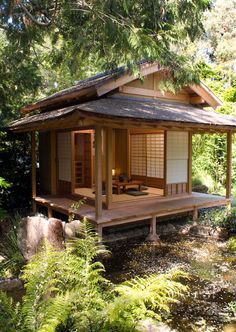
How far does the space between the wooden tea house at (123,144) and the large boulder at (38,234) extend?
2106 mm

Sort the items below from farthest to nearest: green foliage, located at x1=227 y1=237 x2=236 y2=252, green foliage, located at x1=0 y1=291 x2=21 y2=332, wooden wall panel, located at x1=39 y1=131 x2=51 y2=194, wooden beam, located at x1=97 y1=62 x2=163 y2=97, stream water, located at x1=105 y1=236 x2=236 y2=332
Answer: wooden wall panel, located at x1=39 y1=131 x2=51 y2=194, wooden beam, located at x1=97 y1=62 x2=163 y2=97, green foliage, located at x1=227 y1=237 x2=236 y2=252, stream water, located at x1=105 y1=236 x2=236 y2=332, green foliage, located at x1=0 y1=291 x2=21 y2=332

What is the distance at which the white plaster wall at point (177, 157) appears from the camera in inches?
387

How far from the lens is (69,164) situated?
9664 mm

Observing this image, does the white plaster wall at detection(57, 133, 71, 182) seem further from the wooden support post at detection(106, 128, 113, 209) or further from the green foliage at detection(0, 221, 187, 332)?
the green foliage at detection(0, 221, 187, 332)

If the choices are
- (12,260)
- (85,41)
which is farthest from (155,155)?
(12,260)

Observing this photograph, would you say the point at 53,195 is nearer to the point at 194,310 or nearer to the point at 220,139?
the point at 194,310

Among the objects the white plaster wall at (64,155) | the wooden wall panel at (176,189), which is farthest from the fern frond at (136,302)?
the white plaster wall at (64,155)

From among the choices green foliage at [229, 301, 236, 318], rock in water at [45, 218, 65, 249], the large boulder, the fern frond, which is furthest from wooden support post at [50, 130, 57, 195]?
the fern frond

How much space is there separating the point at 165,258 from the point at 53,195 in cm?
472

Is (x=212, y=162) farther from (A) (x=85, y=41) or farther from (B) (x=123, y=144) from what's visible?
(A) (x=85, y=41)

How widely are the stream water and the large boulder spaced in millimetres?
1520

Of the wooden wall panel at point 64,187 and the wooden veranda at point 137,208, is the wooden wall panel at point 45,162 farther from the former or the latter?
the wooden veranda at point 137,208

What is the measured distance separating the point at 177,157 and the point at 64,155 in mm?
3676

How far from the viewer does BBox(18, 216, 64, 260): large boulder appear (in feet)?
15.9
